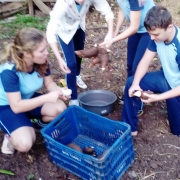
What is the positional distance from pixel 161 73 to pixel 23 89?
125 cm

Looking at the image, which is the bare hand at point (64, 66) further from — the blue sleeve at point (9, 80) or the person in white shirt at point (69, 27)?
the blue sleeve at point (9, 80)

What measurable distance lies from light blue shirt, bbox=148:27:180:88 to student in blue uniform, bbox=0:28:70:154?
3.01 feet

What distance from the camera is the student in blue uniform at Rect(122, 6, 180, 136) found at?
2.76 metres

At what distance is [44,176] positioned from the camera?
294 cm

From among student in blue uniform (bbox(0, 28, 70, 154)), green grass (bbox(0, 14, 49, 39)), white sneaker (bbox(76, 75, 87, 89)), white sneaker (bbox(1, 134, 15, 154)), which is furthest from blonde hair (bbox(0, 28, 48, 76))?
green grass (bbox(0, 14, 49, 39))

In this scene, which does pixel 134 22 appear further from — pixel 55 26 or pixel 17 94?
pixel 17 94

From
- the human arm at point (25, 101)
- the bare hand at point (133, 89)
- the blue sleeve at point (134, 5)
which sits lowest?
the bare hand at point (133, 89)

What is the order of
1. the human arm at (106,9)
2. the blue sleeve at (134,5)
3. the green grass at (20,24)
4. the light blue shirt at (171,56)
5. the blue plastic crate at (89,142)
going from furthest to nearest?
the green grass at (20,24) → the human arm at (106,9) → the blue sleeve at (134,5) → the light blue shirt at (171,56) → the blue plastic crate at (89,142)

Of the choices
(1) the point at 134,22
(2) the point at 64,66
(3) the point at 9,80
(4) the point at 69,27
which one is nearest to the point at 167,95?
(1) the point at 134,22

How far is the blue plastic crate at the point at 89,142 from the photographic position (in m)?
2.63

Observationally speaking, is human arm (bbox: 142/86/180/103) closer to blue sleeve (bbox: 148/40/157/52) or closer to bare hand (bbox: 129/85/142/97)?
bare hand (bbox: 129/85/142/97)

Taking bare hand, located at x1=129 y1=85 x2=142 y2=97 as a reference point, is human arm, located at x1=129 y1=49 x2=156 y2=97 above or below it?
above

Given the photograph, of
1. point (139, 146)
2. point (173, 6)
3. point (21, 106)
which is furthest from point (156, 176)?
point (173, 6)

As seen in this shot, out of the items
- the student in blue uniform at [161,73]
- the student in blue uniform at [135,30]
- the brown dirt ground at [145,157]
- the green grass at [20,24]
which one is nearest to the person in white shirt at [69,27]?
the student in blue uniform at [135,30]
